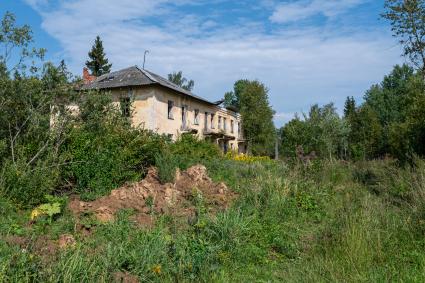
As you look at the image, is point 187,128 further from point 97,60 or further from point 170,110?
point 97,60

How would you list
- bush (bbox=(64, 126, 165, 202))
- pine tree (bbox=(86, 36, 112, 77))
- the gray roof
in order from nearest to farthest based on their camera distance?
bush (bbox=(64, 126, 165, 202))
the gray roof
pine tree (bbox=(86, 36, 112, 77))

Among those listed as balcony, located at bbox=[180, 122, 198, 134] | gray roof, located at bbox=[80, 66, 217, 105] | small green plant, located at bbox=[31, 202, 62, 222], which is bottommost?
small green plant, located at bbox=[31, 202, 62, 222]

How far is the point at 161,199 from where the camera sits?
Result: 8.49m

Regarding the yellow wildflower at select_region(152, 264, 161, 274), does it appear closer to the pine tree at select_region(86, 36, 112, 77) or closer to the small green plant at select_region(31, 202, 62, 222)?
the small green plant at select_region(31, 202, 62, 222)

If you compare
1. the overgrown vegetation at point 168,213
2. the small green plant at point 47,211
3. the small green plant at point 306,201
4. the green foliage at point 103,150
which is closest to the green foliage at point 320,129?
the overgrown vegetation at point 168,213

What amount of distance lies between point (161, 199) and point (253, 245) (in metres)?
2.52

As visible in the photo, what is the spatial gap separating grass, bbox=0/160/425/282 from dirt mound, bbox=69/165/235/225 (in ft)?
1.13

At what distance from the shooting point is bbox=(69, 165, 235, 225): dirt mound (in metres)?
7.81

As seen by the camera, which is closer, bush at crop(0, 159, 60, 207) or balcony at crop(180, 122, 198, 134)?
bush at crop(0, 159, 60, 207)

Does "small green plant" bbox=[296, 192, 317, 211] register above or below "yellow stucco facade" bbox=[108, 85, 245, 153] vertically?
below

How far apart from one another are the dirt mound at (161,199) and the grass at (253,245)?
343 millimetres

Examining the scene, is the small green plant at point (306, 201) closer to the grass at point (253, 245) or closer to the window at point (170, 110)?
the grass at point (253, 245)

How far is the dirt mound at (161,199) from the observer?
25.6 ft

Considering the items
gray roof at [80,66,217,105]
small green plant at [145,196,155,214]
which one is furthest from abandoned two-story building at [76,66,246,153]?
small green plant at [145,196,155,214]
